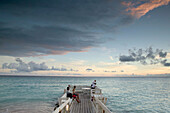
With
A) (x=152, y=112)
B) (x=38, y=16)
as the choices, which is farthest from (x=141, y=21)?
(x=38, y=16)

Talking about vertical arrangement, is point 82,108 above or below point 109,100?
above

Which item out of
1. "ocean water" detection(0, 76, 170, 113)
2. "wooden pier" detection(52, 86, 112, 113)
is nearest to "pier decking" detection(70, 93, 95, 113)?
"wooden pier" detection(52, 86, 112, 113)

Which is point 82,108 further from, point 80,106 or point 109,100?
point 109,100

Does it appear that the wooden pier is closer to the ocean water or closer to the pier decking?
the pier decking

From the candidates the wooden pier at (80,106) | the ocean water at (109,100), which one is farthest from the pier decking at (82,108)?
the ocean water at (109,100)

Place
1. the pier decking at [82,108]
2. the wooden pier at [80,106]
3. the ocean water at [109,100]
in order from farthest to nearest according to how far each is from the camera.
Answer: the ocean water at [109,100] < the pier decking at [82,108] < the wooden pier at [80,106]

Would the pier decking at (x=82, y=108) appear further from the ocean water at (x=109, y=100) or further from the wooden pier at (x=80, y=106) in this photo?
the ocean water at (x=109, y=100)

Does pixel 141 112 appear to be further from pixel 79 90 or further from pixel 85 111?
pixel 85 111

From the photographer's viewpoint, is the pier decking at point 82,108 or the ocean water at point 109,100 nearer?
the pier decking at point 82,108

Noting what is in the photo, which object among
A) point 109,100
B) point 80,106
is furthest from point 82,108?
point 109,100

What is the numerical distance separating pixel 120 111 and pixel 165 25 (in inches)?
858

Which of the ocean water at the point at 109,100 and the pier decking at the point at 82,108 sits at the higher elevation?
the pier decking at the point at 82,108

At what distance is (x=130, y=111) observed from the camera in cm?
2056

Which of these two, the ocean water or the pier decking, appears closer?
the pier decking
